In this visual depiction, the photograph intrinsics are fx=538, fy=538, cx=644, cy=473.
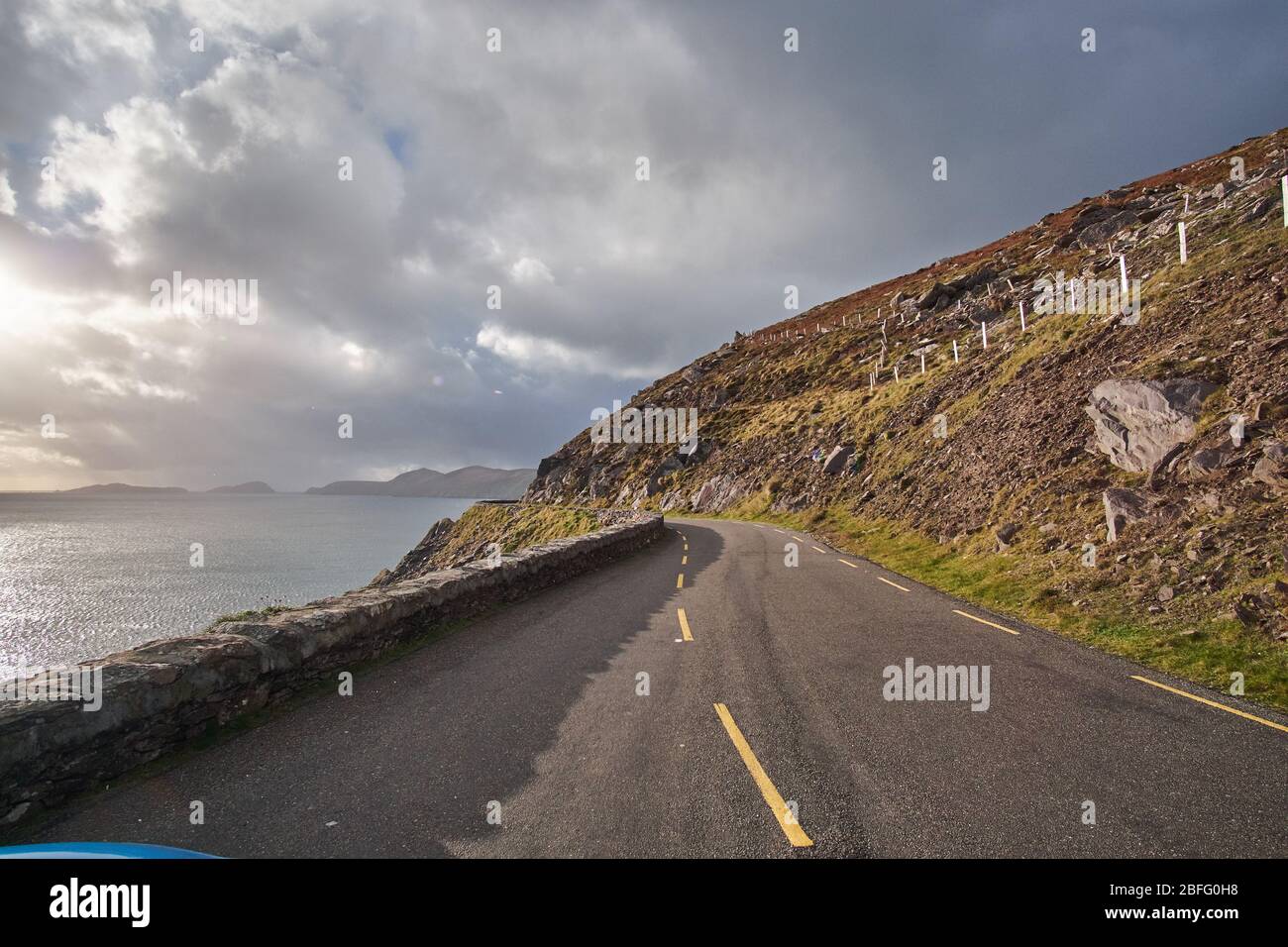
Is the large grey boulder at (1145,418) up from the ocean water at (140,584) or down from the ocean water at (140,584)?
up

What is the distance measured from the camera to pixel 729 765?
15.1ft

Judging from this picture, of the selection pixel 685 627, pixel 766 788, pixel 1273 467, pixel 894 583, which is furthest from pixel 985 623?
pixel 766 788

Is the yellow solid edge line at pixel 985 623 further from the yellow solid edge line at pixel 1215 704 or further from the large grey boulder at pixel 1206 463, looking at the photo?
the large grey boulder at pixel 1206 463

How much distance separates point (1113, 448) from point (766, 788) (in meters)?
13.9

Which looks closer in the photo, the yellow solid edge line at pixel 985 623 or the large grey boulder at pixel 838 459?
the yellow solid edge line at pixel 985 623

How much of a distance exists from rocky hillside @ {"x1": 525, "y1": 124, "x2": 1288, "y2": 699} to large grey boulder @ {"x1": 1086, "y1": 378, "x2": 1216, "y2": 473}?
46 millimetres

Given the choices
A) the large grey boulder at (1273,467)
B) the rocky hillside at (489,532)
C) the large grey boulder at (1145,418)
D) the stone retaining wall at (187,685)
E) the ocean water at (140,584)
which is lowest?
the ocean water at (140,584)

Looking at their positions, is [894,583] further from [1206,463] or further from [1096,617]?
[1206,463]

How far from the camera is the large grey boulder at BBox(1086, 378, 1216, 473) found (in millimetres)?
11422

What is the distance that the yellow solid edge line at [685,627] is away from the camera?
8.78 metres

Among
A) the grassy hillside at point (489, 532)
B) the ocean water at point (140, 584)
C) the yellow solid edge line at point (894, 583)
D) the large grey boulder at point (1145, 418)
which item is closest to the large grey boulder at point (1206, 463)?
the large grey boulder at point (1145, 418)

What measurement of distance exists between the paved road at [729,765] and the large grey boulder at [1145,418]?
685 centimetres
